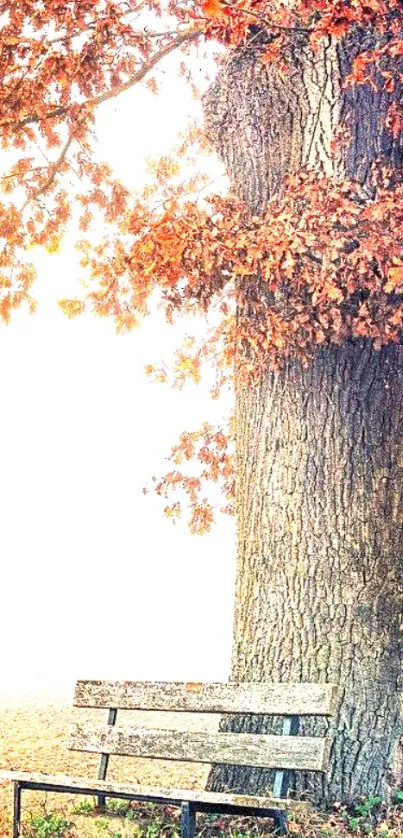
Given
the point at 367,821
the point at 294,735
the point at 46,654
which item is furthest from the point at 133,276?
the point at 46,654

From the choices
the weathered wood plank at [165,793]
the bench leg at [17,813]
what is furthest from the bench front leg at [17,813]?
the weathered wood plank at [165,793]

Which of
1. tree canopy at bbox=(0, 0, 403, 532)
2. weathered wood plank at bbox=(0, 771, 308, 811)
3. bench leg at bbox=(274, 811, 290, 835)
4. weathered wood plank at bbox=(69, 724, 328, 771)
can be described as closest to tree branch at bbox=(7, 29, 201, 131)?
tree canopy at bbox=(0, 0, 403, 532)

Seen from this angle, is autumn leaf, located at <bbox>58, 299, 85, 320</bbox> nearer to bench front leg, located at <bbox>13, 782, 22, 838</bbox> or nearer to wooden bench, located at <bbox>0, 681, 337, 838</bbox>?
wooden bench, located at <bbox>0, 681, 337, 838</bbox>

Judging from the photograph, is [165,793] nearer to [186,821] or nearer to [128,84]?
[186,821]

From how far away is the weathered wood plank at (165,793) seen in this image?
5684 mm

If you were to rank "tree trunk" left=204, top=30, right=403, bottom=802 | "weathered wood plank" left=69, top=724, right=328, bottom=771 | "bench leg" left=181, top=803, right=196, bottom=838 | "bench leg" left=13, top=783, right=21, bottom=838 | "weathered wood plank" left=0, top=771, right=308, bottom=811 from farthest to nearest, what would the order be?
"tree trunk" left=204, top=30, right=403, bottom=802 → "bench leg" left=13, top=783, right=21, bottom=838 → "weathered wood plank" left=69, top=724, right=328, bottom=771 → "bench leg" left=181, top=803, right=196, bottom=838 → "weathered wood plank" left=0, top=771, right=308, bottom=811

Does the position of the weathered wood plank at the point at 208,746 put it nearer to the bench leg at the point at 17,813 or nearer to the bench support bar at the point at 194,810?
the bench support bar at the point at 194,810

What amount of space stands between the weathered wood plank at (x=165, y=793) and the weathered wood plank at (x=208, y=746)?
0.32m

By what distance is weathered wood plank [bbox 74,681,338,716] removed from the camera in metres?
6.19

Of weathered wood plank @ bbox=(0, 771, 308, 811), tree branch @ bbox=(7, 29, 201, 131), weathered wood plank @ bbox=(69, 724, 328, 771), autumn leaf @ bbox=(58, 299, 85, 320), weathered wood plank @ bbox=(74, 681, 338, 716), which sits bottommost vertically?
weathered wood plank @ bbox=(0, 771, 308, 811)

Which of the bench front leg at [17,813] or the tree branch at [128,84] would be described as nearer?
the bench front leg at [17,813]

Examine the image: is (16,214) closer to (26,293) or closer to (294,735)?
(26,293)

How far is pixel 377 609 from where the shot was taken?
284 inches

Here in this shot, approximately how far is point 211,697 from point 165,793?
0.75m
